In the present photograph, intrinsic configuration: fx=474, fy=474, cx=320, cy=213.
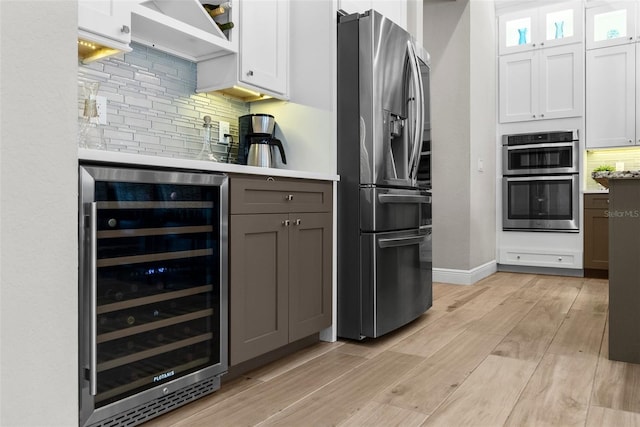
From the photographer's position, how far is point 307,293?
2.25 meters

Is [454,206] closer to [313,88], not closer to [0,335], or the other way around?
[313,88]

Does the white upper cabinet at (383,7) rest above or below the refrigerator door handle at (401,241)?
above

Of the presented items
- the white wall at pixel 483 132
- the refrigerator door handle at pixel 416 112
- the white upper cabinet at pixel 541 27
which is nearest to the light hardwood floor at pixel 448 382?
the refrigerator door handle at pixel 416 112

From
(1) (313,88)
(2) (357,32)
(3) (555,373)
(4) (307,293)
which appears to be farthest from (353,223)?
(3) (555,373)

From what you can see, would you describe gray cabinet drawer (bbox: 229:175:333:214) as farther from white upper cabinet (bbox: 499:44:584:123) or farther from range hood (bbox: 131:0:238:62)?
white upper cabinet (bbox: 499:44:584:123)

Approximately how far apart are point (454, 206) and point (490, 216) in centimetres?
79

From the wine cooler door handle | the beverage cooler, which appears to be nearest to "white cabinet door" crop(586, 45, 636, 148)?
the beverage cooler

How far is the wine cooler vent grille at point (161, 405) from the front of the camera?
4.74 feet

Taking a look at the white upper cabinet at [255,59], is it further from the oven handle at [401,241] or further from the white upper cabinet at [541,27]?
the white upper cabinet at [541,27]

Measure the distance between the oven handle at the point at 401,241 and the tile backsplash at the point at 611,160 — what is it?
3011 millimetres

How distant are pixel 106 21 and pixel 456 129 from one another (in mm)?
3307

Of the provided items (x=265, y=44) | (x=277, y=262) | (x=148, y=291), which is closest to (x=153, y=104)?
(x=265, y=44)

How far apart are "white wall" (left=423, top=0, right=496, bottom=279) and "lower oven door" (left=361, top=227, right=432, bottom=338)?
1487 mm

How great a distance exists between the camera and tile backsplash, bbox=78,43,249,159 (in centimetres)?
204
